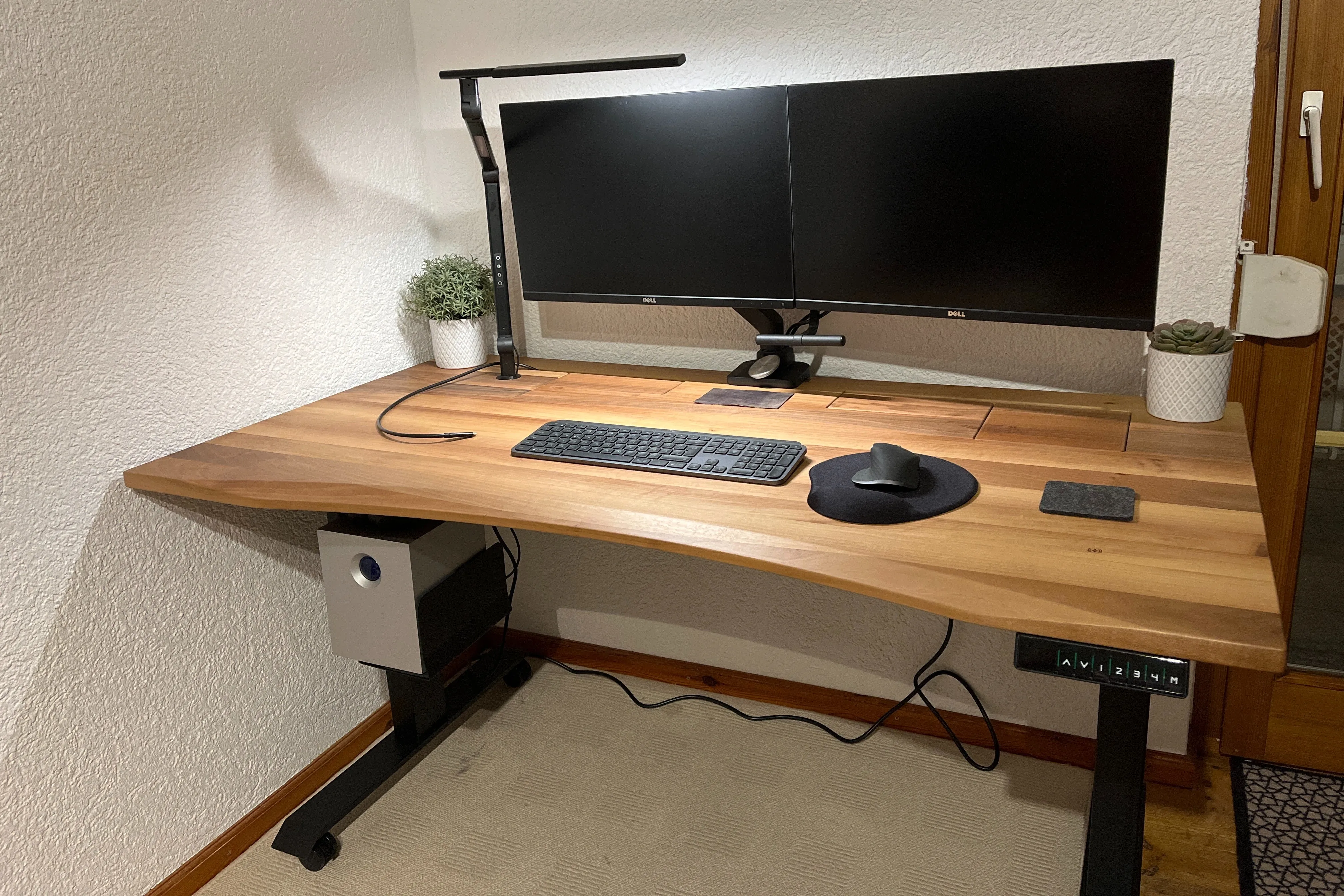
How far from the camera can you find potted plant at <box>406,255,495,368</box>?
198cm

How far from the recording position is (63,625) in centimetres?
148

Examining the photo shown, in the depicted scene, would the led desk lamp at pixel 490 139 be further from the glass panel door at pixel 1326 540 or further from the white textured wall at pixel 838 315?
the glass panel door at pixel 1326 540

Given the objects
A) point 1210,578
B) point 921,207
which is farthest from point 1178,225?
point 1210,578

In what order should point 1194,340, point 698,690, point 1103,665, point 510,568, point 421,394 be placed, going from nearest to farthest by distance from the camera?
point 1103,665
point 1194,340
point 421,394
point 698,690
point 510,568

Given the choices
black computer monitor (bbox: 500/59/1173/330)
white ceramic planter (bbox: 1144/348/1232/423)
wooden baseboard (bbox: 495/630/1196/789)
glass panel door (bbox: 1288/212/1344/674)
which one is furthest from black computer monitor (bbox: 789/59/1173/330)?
wooden baseboard (bbox: 495/630/1196/789)

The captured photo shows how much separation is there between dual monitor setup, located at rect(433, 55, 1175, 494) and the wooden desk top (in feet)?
0.28

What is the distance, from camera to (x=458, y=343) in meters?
2.02

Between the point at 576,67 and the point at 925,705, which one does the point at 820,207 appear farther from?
the point at 925,705

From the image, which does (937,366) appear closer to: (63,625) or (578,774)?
(578,774)

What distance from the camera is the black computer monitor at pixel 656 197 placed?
5.28 feet

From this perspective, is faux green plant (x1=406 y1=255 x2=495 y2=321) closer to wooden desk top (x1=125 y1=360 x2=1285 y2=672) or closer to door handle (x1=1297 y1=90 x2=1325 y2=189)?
wooden desk top (x1=125 y1=360 x2=1285 y2=672)

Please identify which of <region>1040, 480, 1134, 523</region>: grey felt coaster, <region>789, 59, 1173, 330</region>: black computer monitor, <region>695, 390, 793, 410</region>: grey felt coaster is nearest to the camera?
<region>1040, 480, 1134, 523</region>: grey felt coaster

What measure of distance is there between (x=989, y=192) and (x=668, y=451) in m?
0.62

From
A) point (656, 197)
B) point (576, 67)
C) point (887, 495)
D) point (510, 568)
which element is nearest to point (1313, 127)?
point (887, 495)
